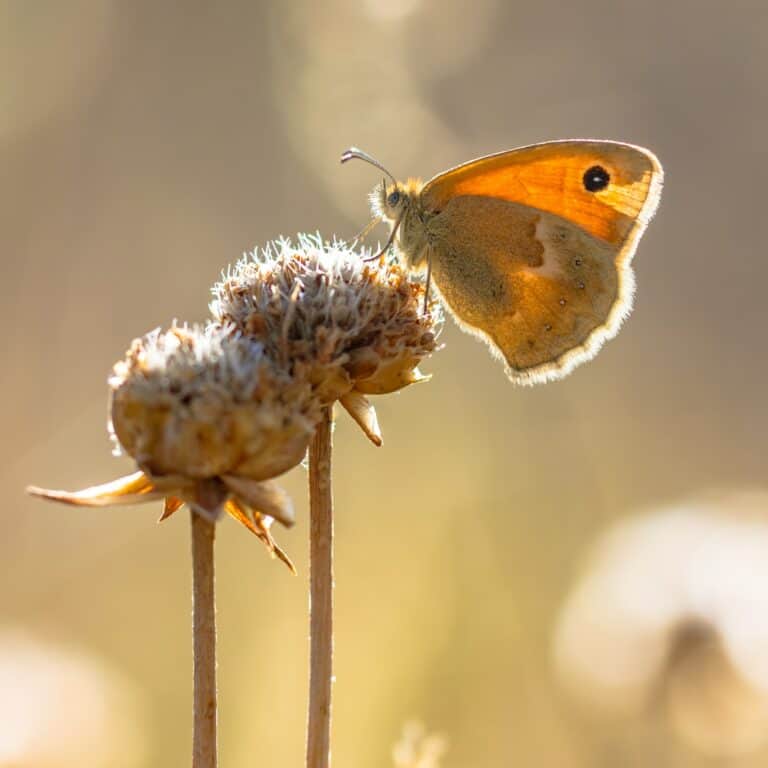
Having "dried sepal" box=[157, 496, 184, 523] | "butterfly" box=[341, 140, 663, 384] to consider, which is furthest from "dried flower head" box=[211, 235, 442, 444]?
"butterfly" box=[341, 140, 663, 384]

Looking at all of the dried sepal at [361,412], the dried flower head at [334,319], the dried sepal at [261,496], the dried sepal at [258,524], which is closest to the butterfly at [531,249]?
the dried flower head at [334,319]

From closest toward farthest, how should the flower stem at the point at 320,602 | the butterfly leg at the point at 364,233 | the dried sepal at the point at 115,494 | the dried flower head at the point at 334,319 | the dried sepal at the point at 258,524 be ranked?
the dried sepal at the point at 115,494
the flower stem at the point at 320,602
the dried sepal at the point at 258,524
the dried flower head at the point at 334,319
the butterfly leg at the point at 364,233

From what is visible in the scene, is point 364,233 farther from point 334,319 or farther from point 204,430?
point 204,430

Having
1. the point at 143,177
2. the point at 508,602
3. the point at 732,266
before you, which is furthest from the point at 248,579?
the point at 732,266

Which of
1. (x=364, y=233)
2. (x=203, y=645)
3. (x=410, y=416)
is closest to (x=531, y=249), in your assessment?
(x=364, y=233)

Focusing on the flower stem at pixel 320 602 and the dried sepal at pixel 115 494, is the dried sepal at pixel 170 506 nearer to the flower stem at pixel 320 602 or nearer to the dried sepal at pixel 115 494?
the dried sepal at pixel 115 494

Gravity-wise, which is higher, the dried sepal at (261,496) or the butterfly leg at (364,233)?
the butterfly leg at (364,233)
